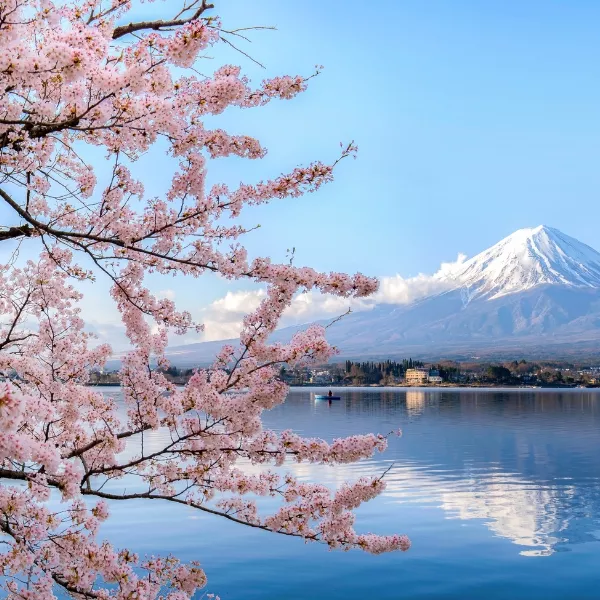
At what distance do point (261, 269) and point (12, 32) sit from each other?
2259 millimetres

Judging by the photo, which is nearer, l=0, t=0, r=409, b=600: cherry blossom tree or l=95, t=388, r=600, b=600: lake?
l=0, t=0, r=409, b=600: cherry blossom tree

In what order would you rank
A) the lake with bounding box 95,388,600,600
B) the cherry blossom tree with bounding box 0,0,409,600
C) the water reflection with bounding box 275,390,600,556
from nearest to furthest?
the cherry blossom tree with bounding box 0,0,409,600 < the lake with bounding box 95,388,600,600 < the water reflection with bounding box 275,390,600,556

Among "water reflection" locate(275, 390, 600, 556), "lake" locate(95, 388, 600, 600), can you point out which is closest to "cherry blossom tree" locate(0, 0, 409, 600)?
"lake" locate(95, 388, 600, 600)

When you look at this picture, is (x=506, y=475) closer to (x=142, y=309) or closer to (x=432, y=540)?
(x=432, y=540)

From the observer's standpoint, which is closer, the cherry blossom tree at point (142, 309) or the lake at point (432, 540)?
the cherry blossom tree at point (142, 309)

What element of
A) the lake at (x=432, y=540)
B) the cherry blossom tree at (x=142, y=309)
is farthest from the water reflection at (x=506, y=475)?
the cherry blossom tree at (x=142, y=309)

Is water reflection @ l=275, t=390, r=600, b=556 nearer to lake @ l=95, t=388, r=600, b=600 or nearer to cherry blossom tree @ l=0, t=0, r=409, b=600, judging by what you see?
lake @ l=95, t=388, r=600, b=600

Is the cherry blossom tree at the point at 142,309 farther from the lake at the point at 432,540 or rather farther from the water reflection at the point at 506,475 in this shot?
the water reflection at the point at 506,475

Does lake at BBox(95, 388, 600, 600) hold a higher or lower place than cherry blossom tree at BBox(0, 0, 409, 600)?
lower

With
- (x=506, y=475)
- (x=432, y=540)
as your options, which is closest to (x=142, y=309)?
(x=432, y=540)

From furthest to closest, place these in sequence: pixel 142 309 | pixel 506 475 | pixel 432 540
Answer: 1. pixel 506 475
2. pixel 432 540
3. pixel 142 309

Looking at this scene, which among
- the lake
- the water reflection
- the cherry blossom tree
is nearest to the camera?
the cherry blossom tree

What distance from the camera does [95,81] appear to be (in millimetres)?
4402

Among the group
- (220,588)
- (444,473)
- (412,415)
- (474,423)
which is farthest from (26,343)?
(412,415)
